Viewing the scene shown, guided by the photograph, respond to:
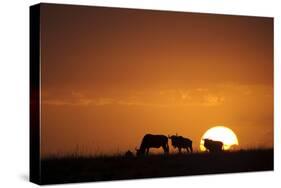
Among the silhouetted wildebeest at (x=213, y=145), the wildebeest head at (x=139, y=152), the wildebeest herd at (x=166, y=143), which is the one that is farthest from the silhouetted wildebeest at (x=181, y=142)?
the wildebeest head at (x=139, y=152)

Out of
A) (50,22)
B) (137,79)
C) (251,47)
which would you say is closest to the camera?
(50,22)

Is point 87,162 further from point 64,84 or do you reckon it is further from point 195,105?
point 195,105

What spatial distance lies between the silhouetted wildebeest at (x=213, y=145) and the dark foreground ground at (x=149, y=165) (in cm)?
6

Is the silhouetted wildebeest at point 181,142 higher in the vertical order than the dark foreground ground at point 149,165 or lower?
higher

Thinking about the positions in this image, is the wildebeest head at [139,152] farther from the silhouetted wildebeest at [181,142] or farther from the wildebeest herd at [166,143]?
the silhouetted wildebeest at [181,142]

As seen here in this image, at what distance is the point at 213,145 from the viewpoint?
1004cm

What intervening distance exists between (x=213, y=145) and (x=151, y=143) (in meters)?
0.90

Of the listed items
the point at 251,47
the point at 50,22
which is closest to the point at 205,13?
the point at 251,47

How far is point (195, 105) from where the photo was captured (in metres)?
9.86

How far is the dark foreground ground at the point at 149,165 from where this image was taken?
9.05m

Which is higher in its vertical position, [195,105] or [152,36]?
[152,36]

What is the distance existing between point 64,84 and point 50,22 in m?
0.70

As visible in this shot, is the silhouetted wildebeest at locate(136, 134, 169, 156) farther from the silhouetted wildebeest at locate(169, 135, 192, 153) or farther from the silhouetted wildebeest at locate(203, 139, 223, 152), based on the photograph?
the silhouetted wildebeest at locate(203, 139, 223, 152)

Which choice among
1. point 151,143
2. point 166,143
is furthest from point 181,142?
point 151,143
